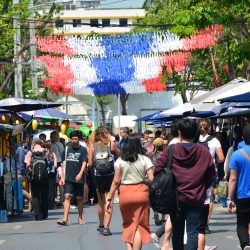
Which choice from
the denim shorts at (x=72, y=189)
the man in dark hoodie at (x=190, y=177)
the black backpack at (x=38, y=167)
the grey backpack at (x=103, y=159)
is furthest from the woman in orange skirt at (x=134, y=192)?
the black backpack at (x=38, y=167)

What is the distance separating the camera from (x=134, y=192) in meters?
12.5

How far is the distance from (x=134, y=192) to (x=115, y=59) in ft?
62.8

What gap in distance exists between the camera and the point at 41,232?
57.3ft

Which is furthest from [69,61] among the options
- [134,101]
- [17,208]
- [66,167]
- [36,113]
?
[134,101]

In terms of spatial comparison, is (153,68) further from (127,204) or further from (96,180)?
(127,204)

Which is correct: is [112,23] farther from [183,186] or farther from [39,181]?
[183,186]

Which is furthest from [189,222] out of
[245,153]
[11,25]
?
[11,25]

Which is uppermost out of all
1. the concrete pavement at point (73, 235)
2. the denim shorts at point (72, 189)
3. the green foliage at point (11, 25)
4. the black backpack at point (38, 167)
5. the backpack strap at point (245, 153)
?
the green foliage at point (11, 25)

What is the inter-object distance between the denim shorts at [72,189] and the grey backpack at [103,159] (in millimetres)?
1384

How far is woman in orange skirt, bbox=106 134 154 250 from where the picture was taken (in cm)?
1231

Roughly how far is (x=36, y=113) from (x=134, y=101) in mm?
34721

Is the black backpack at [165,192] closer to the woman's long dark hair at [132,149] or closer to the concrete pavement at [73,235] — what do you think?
the woman's long dark hair at [132,149]

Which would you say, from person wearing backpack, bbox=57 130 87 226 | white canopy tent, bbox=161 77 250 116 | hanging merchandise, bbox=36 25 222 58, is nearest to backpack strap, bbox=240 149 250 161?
person wearing backpack, bbox=57 130 87 226

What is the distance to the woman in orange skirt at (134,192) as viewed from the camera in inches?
485
